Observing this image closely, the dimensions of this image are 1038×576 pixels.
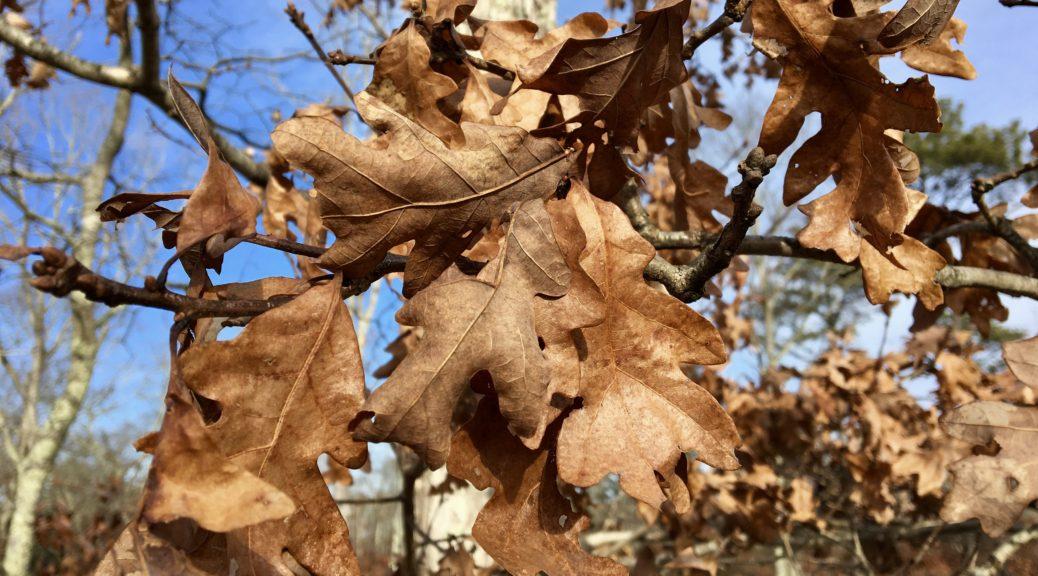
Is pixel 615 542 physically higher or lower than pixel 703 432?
lower

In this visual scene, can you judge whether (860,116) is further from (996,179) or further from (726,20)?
(996,179)

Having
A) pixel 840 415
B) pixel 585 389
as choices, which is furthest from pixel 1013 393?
pixel 585 389

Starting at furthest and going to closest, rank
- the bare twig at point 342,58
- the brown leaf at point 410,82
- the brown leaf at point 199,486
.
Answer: the bare twig at point 342,58, the brown leaf at point 410,82, the brown leaf at point 199,486

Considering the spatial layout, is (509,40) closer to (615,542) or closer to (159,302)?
(159,302)

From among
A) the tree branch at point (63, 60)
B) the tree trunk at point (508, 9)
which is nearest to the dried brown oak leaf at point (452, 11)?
the tree trunk at point (508, 9)

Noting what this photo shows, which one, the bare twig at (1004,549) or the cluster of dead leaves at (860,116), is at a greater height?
the cluster of dead leaves at (860,116)

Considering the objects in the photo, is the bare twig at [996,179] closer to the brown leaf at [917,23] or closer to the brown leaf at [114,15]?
the brown leaf at [917,23]
